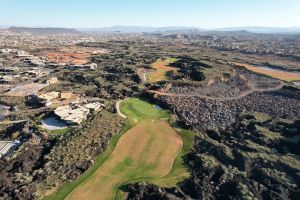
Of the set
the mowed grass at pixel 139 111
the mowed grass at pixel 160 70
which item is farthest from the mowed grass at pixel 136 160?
the mowed grass at pixel 160 70

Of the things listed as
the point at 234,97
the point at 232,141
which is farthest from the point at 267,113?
the point at 232,141

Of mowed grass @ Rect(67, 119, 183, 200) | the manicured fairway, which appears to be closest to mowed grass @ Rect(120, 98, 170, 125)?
the manicured fairway

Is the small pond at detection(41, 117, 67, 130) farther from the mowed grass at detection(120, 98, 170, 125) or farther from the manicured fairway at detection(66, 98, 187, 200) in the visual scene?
the mowed grass at detection(120, 98, 170, 125)

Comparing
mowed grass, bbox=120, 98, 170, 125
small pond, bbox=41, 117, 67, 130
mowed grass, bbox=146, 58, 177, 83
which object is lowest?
mowed grass, bbox=146, 58, 177, 83

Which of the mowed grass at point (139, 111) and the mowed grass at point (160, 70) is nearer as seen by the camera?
the mowed grass at point (139, 111)

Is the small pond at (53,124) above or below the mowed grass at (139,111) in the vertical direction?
above

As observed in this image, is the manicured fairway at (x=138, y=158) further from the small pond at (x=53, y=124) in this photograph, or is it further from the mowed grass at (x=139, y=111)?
the small pond at (x=53, y=124)
